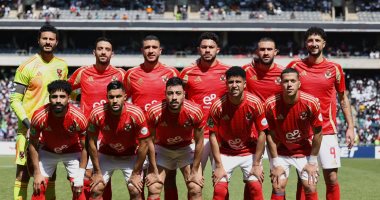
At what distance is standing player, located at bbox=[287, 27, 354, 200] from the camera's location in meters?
8.20

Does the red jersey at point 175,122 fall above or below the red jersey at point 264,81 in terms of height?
below

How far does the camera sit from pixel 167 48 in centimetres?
3912

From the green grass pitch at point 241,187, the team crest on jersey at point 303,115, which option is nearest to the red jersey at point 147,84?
the team crest on jersey at point 303,115

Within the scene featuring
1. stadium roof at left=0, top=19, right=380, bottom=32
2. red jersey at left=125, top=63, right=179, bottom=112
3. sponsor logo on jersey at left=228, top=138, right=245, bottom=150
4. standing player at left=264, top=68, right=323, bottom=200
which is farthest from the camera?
stadium roof at left=0, top=19, right=380, bottom=32

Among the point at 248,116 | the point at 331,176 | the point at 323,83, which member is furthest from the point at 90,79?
the point at 331,176

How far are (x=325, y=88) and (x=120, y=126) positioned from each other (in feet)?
9.65

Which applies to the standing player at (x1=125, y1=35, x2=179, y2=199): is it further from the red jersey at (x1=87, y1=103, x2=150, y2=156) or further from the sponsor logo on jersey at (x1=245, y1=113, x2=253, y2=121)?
the sponsor logo on jersey at (x1=245, y1=113, x2=253, y2=121)

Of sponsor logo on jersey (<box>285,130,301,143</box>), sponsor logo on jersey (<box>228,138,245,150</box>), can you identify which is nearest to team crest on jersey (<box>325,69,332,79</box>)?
sponsor logo on jersey (<box>285,130,301,143</box>)

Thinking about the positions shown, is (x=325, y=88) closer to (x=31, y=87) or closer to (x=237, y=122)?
(x=237, y=122)

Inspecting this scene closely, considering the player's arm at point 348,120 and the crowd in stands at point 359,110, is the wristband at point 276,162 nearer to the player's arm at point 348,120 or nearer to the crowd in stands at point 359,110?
the player's arm at point 348,120

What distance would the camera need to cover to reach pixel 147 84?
8.51m

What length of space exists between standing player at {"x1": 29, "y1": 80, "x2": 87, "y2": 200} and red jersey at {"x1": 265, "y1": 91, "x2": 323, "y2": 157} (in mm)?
2528

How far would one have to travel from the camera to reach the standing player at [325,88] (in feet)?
26.9

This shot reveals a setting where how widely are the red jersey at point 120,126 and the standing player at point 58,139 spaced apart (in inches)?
8.2
